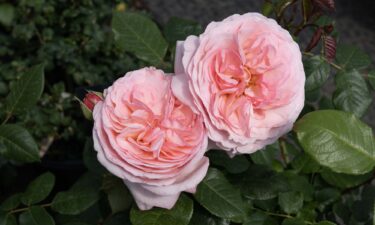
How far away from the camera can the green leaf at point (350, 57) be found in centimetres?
87

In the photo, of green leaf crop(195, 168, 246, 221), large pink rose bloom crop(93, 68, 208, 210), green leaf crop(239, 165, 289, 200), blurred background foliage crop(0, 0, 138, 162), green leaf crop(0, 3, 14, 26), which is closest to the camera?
large pink rose bloom crop(93, 68, 208, 210)

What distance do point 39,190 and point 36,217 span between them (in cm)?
6

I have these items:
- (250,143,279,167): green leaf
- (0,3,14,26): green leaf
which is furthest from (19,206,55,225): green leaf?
(0,3,14,26): green leaf

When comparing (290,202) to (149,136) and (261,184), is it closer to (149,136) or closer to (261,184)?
(261,184)

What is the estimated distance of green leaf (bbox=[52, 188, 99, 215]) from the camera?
2.62 ft

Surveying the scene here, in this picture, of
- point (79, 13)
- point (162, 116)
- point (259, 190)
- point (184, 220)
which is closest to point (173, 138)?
point (162, 116)

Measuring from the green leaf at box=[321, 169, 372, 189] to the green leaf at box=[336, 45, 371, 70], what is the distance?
0.22 meters

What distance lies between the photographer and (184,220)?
26.3 inches

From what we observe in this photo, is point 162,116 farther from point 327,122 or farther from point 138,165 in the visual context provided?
point 327,122

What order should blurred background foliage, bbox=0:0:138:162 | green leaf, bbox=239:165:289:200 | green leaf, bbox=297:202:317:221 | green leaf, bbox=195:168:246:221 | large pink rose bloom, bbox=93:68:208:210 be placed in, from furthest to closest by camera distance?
blurred background foliage, bbox=0:0:138:162 → green leaf, bbox=297:202:317:221 → green leaf, bbox=239:165:289:200 → green leaf, bbox=195:168:246:221 → large pink rose bloom, bbox=93:68:208:210

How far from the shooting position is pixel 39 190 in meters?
0.87

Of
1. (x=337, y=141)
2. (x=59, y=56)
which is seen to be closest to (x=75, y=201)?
(x=337, y=141)

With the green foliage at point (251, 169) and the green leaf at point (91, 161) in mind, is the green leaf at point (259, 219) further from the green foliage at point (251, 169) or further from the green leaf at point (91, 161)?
the green leaf at point (91, 161)

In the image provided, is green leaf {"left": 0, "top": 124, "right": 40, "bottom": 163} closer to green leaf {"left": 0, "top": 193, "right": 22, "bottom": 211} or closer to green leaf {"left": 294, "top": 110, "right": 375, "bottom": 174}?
green leaf {"left": 0, "top": 193, "right": 22, "bottom": 211}
